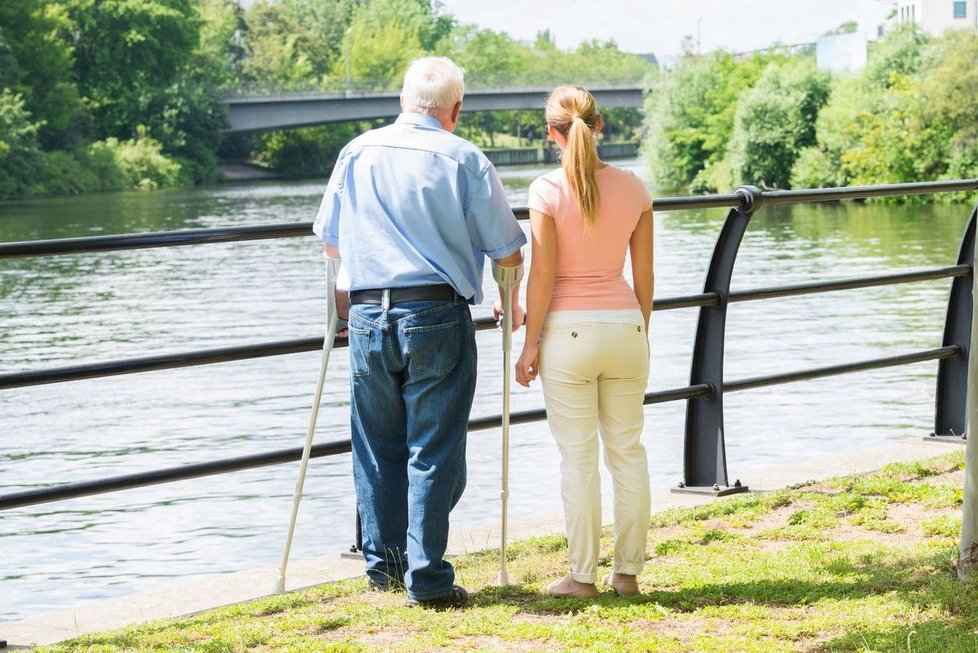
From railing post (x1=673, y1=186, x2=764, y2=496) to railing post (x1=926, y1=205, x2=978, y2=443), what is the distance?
145 centimetres

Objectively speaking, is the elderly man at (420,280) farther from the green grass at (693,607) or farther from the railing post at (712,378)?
the railing post at (712,378)

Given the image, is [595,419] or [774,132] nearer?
[595,419]

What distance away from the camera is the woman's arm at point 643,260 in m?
4.24

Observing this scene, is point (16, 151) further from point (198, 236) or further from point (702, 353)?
point (198, 236)

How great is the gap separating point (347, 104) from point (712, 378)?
3007 inches

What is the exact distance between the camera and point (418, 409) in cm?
421

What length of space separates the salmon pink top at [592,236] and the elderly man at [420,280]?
140 mm

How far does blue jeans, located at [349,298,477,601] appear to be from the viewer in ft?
13.6

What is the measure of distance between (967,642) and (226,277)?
29.9 metres

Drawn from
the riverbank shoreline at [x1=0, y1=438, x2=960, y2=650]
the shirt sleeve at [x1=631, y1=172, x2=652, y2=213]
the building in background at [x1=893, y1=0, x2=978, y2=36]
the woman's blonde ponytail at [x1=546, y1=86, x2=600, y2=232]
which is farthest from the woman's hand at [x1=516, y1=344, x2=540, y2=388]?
the building in background at [x1=893, y1=0, x2=978, y2=36]

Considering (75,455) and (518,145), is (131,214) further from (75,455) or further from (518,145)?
(518,145)

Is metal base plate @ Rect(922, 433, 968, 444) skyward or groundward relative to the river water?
skyward

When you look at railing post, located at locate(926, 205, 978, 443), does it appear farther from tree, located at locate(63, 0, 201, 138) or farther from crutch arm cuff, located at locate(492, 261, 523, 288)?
tree, located at locate(63, 0, 201, 138)

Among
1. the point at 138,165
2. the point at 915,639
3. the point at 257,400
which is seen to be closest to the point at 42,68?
the point at 138,165
